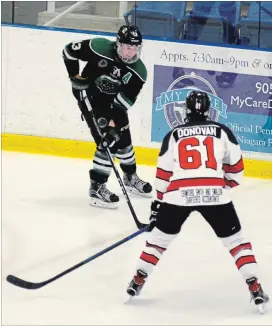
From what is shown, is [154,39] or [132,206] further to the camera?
[154,39]

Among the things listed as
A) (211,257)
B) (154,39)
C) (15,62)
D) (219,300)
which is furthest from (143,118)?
(219,300)

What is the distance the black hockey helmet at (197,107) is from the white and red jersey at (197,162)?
0.12ft

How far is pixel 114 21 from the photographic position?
6.63 m

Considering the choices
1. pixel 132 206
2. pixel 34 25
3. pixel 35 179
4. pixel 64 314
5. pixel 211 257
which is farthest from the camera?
pixel 34 25

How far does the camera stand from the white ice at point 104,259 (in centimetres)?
393

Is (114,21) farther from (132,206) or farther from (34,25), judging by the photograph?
(132,206)

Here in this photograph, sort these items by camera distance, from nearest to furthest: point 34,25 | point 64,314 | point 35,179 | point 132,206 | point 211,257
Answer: point 64,314
point 211,257
point 132,206
point 35,179
point 34,25

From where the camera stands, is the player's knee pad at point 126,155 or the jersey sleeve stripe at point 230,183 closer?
the jersey sleeve stripe at point 230,183

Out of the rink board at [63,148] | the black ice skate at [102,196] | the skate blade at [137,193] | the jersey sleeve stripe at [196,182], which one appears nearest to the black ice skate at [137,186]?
the skate blade at [137,193]

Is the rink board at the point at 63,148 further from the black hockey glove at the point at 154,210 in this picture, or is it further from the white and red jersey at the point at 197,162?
the white and red jersey at the point at 197,162

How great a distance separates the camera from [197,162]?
388 centimetres

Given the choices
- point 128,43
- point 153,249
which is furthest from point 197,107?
point 128,43

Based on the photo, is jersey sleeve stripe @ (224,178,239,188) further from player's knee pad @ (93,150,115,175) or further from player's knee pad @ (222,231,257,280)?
player's knee pad @ (93,150,115,175)

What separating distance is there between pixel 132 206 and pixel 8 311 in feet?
5.29
